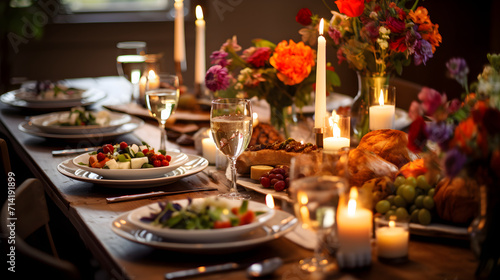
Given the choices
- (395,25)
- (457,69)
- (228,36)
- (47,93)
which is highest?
(228,36)

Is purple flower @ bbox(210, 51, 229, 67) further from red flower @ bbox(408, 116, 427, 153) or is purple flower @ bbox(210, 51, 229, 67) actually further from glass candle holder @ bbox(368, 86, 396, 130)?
red flower @ bbox(408, 116, 427, 153)

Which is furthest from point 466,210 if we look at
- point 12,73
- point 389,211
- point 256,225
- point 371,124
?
point 12,73

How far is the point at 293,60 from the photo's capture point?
1.89 m

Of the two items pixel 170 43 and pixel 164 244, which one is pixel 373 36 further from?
pixel 170 43

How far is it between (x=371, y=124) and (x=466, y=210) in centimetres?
72

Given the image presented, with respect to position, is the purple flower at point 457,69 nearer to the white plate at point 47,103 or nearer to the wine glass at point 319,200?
the wine glass at point 319,200

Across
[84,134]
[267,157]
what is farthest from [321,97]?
[84,134]

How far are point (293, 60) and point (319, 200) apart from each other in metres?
1.03

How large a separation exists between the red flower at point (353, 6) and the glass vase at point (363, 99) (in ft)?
0.76

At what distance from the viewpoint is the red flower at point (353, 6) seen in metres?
1.69

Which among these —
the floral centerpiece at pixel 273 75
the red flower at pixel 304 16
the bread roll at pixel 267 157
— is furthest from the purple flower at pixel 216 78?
the bread roll at pixel 267 157

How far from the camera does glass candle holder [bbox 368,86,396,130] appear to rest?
1789 millimetres

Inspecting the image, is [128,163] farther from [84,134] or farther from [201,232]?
[84,134]

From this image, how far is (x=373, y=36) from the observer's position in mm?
1746
